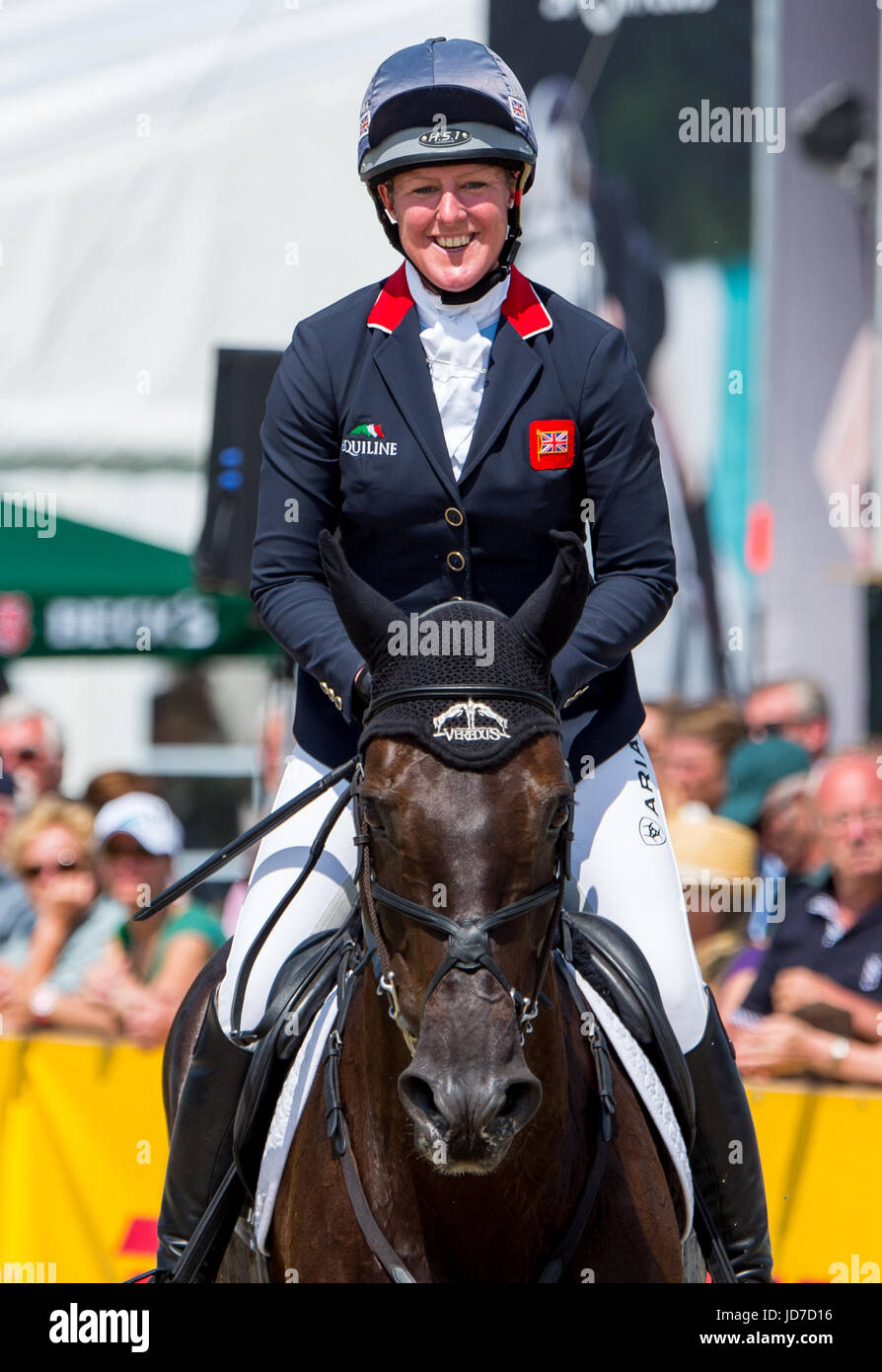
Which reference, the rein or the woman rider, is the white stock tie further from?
the rein

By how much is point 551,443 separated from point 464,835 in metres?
1.32

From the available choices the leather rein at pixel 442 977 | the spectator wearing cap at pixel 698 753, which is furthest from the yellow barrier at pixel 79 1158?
the leather rein at pixel 442 977

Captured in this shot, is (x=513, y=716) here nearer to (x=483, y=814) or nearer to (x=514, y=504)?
(x=483, y=814)

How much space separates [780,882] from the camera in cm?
815

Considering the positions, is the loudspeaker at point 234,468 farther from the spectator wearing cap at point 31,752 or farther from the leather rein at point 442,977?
the leather rein at point 442,977

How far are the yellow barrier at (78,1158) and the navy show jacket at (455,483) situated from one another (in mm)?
3938

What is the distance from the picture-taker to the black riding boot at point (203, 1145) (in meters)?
4.45

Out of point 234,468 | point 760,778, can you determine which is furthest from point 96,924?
point 760,778

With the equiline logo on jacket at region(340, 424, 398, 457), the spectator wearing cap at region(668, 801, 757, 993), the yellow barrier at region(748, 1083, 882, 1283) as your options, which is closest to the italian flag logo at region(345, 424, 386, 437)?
the equiline logo on jacket at region(340, 424, 398, 457)

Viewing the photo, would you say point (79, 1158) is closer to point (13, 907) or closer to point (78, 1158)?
point (78, 1158)

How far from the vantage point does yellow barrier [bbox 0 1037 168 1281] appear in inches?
305

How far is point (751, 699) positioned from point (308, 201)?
5.98 m

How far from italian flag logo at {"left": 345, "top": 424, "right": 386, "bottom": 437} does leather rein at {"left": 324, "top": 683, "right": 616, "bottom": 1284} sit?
90cm
